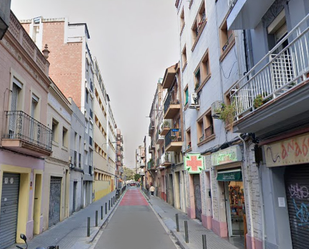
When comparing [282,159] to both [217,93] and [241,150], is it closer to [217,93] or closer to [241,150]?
[241,150]

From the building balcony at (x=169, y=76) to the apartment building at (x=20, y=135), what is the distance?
10.7 metres

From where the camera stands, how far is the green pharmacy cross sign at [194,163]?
13.0 meters

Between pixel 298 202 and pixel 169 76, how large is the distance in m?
16.6

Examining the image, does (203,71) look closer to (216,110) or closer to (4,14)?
(216,110)

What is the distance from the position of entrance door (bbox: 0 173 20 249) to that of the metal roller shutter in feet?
28.6

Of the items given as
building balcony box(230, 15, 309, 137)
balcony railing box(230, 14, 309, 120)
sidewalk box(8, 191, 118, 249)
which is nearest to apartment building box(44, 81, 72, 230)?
sidewalk box(8, 191, 118, 249)

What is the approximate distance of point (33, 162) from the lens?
441 inches

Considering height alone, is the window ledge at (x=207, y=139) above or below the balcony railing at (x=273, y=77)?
below

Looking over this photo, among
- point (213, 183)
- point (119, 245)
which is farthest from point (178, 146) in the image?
point (119, 245)

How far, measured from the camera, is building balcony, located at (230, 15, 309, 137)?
482cm

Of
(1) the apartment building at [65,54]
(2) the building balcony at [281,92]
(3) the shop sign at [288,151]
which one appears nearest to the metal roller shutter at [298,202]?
(3) the shop sign at [288,151]

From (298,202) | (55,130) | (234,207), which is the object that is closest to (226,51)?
(298,202)

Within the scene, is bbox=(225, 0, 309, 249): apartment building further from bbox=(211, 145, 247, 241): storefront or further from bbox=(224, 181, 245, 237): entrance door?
bbox=(224, 181, 245, 237): entrance door

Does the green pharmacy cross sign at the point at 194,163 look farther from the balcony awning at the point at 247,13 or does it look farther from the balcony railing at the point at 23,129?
the balcony awning at the point at 247,13
